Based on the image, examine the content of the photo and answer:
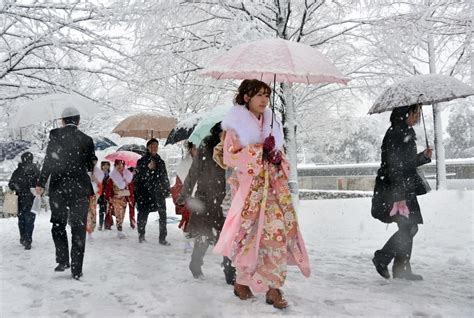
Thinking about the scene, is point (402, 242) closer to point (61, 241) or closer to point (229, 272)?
point (229, 272)

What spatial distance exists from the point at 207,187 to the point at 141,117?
448cm

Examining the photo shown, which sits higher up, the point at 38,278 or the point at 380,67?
the point at 380,67

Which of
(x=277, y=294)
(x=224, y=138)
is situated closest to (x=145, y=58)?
(x=224, y=138)

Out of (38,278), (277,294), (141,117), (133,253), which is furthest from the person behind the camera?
(141,117)

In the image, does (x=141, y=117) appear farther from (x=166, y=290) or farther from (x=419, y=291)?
(x=419, y=291)

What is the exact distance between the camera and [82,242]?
5168mm

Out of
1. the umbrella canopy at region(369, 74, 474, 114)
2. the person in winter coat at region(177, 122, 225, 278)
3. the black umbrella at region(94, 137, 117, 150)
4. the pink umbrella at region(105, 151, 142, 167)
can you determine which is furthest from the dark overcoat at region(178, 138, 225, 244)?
the black umbrella at region(94, 137, 117, 150)

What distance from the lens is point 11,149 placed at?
937 cm

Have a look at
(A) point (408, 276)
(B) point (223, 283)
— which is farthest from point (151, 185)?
(A) point (408, 276)

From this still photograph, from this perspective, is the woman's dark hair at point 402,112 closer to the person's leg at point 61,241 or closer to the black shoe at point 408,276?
the black shoe at point 408,276

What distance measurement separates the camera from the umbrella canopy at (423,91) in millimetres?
4691

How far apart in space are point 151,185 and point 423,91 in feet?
15.8

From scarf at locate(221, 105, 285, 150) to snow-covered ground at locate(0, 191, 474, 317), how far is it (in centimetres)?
142

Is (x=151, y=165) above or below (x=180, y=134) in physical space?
below
